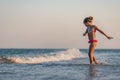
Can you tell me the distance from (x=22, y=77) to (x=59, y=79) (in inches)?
44.7

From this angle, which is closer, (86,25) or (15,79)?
(15,79)

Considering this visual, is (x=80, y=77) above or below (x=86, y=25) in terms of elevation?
below

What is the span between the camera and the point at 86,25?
1455cm

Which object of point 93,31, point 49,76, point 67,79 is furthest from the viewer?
point 93,31

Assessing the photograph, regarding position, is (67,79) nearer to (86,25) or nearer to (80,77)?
(80,77)

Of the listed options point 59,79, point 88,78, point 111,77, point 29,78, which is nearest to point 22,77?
point 29,78

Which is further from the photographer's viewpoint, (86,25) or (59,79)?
(86,25)

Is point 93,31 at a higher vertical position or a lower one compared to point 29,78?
higher

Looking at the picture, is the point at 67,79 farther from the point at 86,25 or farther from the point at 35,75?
the point at 86,25

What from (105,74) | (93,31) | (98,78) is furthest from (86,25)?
(98,78)

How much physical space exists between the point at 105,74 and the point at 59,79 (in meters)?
1.74

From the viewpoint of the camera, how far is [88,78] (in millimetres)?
9953

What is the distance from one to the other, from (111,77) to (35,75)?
2209 mm

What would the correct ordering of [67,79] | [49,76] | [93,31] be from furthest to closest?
[93,31] → [49,76] → [67,79]
